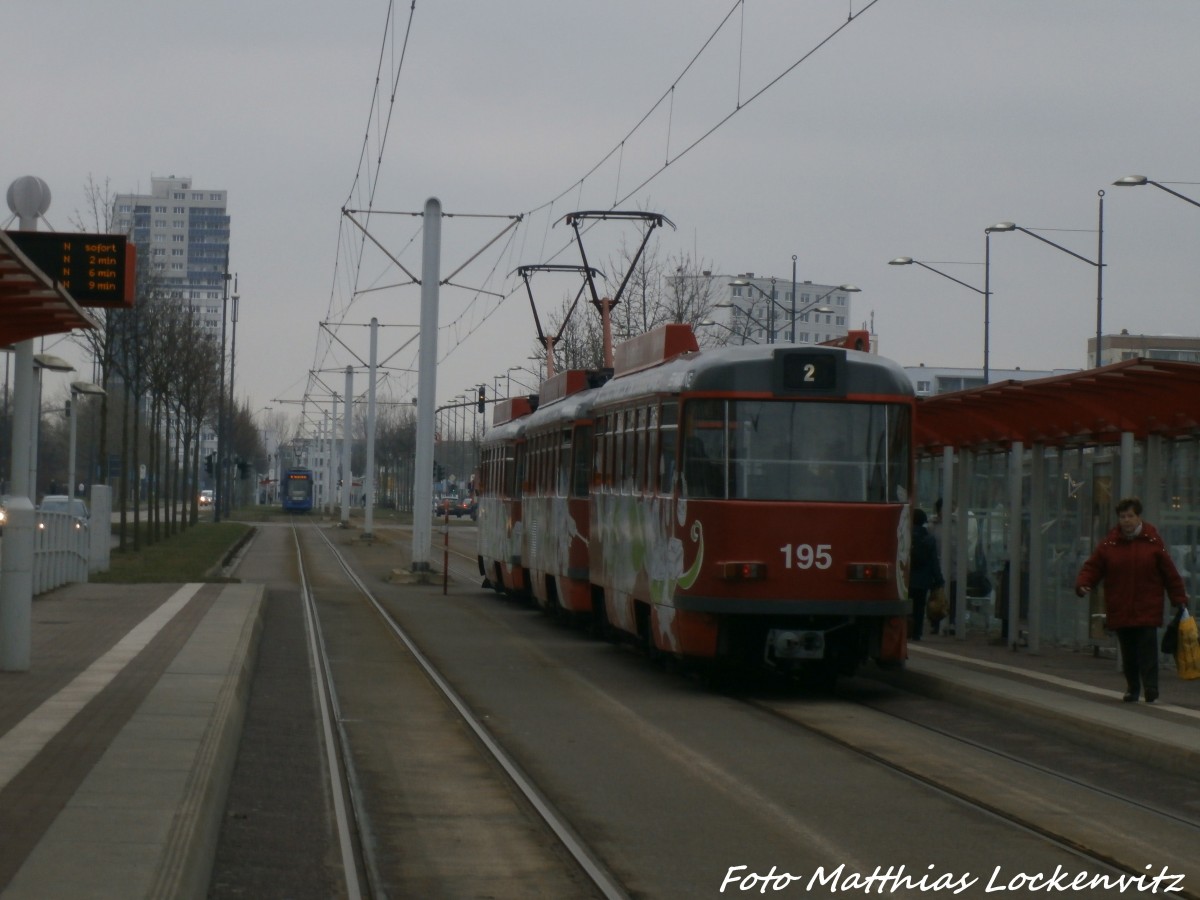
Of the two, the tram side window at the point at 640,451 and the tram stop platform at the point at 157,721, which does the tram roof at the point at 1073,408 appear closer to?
the tram stop platform at the point at 157,721

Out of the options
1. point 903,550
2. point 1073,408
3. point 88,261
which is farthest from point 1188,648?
point 88,261

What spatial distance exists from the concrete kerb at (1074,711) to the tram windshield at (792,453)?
71.7 inches

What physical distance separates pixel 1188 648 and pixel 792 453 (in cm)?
373

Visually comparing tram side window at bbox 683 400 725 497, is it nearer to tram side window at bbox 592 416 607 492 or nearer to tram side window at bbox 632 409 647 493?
tram side window at bbox 632 409 647 493

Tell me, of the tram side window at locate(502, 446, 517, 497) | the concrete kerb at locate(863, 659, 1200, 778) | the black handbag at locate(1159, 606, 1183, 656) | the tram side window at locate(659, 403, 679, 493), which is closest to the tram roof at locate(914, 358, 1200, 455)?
the black handbag at locate(1159, 606, 1183, 656)

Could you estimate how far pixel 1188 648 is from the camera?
45.0 feet

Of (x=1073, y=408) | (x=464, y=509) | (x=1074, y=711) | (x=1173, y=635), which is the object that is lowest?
(x=1074, y=711)

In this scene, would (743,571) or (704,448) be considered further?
(704,448)

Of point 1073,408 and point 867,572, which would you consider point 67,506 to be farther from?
point 867,572

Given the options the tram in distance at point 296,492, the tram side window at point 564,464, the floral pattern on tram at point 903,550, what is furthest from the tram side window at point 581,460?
the tram in distance at point 296,492

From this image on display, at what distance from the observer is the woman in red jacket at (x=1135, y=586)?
44.8 feet

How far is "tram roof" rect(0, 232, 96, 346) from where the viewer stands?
366 inches

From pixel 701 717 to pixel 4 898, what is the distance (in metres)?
8.66

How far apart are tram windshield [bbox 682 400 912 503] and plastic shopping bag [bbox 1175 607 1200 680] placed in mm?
2786
